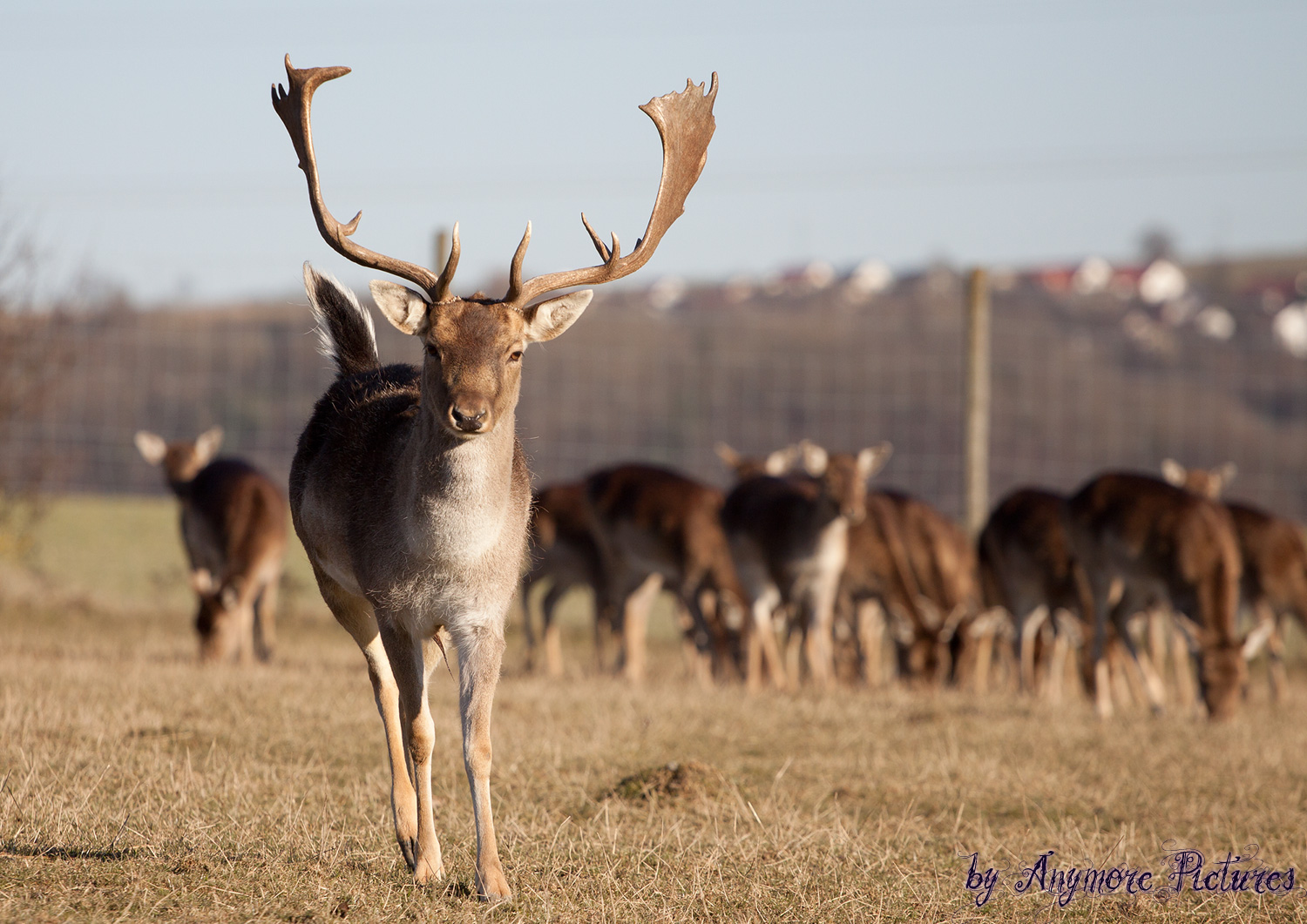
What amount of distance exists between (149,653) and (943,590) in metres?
7.15

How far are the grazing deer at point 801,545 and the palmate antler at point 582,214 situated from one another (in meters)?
6.69

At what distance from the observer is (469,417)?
15.4 ft

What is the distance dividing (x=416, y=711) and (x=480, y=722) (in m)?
0.36

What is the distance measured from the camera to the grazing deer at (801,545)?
490 inches

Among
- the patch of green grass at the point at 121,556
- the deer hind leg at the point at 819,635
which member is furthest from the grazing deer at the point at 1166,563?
the patch of green grass at the point at 121,556

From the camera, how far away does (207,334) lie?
23500mm

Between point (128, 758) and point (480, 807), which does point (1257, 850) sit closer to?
point (480, 807)

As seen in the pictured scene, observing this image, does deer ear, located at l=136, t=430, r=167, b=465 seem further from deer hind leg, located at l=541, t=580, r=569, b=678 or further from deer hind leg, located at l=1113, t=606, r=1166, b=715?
deer hind leg, located at l=1113, t=606, r=1166, b=715

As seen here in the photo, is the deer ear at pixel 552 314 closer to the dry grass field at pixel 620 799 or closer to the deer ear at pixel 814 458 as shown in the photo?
the dry grass field at pixel 620 799

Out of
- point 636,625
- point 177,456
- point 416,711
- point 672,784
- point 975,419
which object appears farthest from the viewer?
point 975,419

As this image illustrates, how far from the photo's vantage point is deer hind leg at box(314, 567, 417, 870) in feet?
17.2

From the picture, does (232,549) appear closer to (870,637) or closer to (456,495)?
(870,637)

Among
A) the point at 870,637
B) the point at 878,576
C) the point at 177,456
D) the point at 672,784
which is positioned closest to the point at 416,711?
the point at 672,784

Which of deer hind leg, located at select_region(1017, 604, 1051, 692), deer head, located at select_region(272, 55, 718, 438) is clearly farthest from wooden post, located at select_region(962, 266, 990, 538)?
deer head, located at select_region(272, 55, 718, 438)
